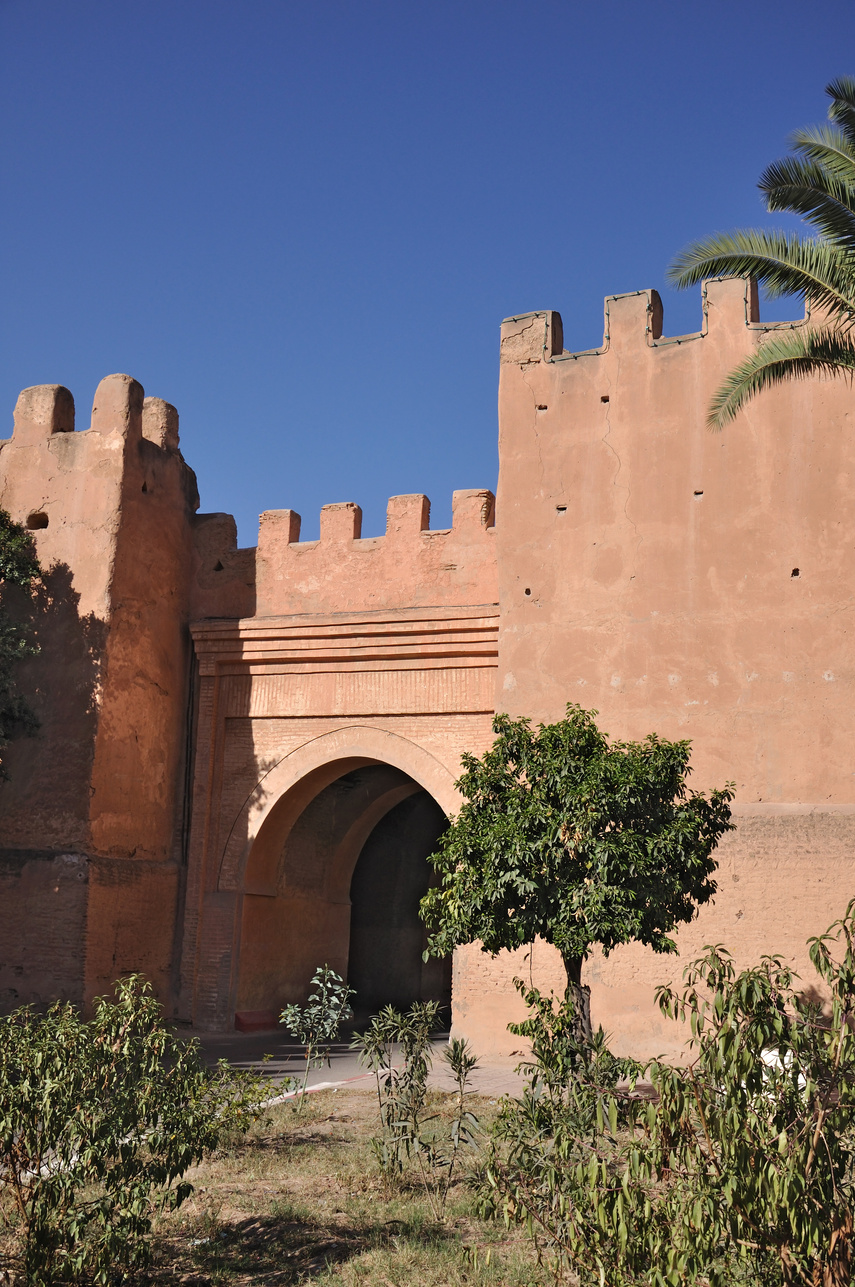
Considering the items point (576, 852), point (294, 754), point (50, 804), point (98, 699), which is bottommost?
point (576, 852)

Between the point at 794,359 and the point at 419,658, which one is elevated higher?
the point at 794,359

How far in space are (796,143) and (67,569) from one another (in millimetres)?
8115

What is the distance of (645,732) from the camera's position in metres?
10.2

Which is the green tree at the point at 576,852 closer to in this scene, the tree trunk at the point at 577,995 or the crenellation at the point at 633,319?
the tree trunk at the point at 577,995

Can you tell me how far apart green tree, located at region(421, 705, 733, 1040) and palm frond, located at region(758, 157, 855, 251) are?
363cm

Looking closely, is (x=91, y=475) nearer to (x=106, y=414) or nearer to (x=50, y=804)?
(x=106, y=414)

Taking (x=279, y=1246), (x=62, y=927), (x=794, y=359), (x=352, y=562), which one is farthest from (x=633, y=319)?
(x=279, y=1246)

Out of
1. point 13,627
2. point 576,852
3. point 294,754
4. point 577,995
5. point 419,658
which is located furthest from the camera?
point 294,754

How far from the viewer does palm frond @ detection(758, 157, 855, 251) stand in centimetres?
754

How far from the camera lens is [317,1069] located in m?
10.4

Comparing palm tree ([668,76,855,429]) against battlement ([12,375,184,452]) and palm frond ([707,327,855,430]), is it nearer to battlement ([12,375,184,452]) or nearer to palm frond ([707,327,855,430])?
palm frond ([707,327,855,430])

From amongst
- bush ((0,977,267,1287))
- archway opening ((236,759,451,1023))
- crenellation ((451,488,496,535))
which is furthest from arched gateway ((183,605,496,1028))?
bush ((0,977,267,1287))

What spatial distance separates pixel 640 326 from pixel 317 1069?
25.1 ft

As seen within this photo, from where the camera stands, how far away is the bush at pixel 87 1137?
13.8 feet
